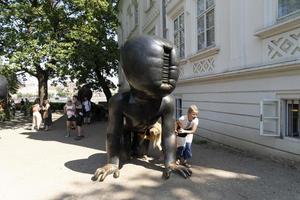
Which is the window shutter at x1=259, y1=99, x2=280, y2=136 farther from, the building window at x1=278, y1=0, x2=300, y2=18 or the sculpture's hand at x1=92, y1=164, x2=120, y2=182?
the sculpture's hand at x1=92, y1=164, x2=120, y2=182

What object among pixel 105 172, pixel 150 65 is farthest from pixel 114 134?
pixel 150 65

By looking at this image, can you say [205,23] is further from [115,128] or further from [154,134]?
[115,128]

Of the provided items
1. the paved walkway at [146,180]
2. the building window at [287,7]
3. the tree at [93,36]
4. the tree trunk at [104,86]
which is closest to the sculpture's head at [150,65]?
the paved walkway at [146,180]

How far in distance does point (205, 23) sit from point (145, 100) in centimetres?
583

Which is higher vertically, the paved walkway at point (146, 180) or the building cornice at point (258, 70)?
the building cornice at point (258, 70)

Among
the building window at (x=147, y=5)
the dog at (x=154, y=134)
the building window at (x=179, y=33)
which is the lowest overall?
the dog at (x=154, y=134)

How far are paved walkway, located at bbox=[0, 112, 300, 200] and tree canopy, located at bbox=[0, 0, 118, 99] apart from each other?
27.8 ft

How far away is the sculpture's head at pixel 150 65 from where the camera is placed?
5.07m

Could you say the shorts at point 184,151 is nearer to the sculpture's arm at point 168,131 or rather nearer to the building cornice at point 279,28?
the sculpture's arm at point 168,131

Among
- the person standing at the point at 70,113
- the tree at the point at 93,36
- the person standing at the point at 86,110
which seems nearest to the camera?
the person standing at the point at 70,113

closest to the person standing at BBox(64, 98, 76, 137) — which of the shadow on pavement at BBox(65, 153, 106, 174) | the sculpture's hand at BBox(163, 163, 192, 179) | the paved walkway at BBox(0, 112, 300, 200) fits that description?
the paved walkway at BBox(0, 112, 300, 200)

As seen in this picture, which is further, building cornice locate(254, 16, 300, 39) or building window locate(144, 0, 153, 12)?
building window locate(144, 0, 153, 12)

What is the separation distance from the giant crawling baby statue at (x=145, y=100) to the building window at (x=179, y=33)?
706 centimetres

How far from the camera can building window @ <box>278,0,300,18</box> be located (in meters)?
6.77
